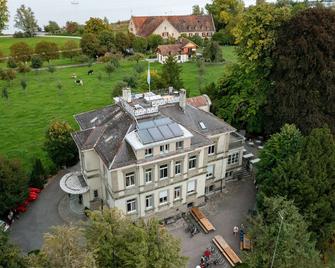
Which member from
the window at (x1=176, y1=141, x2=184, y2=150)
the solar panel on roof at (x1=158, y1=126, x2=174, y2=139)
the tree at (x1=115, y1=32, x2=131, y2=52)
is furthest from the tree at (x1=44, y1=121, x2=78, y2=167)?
the tree at (x1=115, y1=32, x2=131, y2=52)

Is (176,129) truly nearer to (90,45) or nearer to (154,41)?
(90,45)

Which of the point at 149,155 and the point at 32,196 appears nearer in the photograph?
the point at 149,155

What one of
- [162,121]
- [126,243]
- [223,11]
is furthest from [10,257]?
[223,11]

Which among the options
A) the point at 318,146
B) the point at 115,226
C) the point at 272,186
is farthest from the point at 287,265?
the point at 115,226

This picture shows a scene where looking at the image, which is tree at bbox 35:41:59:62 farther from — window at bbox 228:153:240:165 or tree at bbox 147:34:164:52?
window at bbox 228:153:240:165

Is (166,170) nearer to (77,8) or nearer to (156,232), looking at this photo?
(156,232)

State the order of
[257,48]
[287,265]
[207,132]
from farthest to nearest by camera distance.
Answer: [257,48]
[207,132]
[287,265]

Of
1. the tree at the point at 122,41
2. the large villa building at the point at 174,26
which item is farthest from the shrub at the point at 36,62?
the large villa building at the point at 174,26
